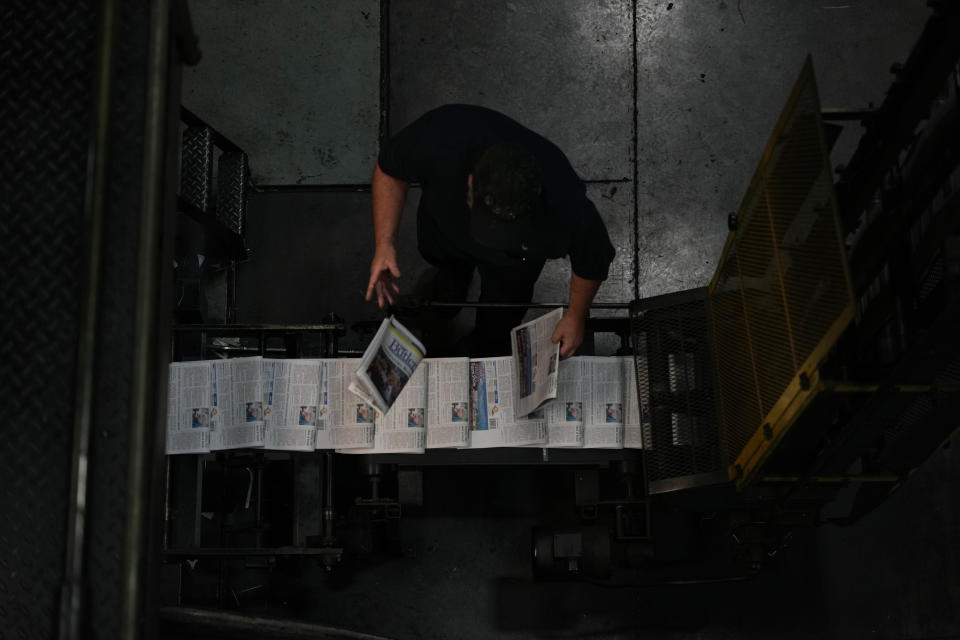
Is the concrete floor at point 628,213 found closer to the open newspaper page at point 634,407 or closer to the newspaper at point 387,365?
the open newspaper page at point 634,407

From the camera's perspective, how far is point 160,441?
1305 mm

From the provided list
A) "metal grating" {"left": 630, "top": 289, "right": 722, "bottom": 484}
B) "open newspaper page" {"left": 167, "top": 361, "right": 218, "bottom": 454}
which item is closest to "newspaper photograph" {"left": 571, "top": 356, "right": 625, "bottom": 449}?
"metal grating" {"left": 630, "top": 289, "right": 722, "bottom": 484}

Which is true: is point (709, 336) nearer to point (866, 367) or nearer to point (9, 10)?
point (866, 367)

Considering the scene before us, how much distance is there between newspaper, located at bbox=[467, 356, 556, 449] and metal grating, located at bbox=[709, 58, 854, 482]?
0.80 m

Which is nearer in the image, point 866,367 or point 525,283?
point 866,367

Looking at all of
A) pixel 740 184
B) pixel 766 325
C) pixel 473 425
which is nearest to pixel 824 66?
pixel 740 184

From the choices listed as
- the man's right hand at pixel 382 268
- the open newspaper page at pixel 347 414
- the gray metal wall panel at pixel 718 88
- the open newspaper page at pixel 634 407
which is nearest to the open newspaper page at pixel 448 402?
the open newspaper page at pixel 347 414

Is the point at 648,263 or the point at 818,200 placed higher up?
the point at 648,263

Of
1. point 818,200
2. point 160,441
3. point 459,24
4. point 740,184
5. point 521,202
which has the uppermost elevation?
point 459,24

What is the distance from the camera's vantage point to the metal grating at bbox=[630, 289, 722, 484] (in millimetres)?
3387

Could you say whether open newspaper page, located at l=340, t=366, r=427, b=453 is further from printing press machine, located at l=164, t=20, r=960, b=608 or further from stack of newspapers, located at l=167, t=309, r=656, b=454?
printing press machine, located at l=164, t=20, r=960, b=608

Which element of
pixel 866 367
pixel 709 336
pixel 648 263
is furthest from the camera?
pixel 648 263

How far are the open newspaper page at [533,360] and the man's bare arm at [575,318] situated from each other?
0.05 meters

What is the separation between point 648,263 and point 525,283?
1.09 metres
